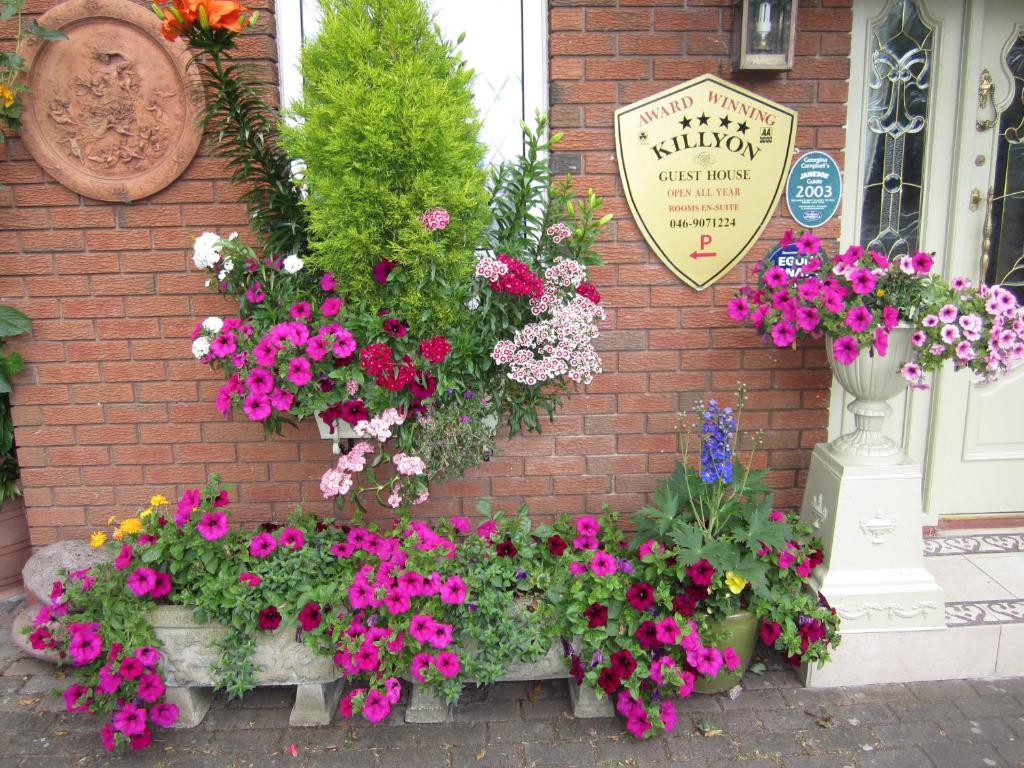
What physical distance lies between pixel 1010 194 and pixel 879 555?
5.57 feet

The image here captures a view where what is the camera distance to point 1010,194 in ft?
10.5

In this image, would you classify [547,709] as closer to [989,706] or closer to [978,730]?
[978,730]

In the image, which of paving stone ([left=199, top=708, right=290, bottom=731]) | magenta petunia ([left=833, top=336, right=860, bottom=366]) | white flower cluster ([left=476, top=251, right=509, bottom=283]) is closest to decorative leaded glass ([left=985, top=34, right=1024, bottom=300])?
magenta petunia ([left=833, top=336, right=860, bottom=366])

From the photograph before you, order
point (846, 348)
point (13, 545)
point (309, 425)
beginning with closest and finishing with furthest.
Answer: point (846, 348), point (309, 425), point (13, 545)

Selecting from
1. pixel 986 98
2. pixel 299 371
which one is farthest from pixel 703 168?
pixel 299 371

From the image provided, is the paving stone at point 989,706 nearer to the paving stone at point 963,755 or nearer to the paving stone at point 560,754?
the paving stone at point 963,755

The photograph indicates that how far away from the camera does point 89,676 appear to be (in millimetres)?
2479

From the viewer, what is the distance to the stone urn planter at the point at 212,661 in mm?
2562

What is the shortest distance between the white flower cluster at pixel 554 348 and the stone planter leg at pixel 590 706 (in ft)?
3.55

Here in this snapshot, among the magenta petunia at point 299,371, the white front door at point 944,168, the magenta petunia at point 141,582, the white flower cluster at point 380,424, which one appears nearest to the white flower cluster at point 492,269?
the white flower cluster at point 380,424

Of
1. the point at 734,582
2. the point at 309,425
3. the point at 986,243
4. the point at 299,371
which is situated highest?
the point at 986,243

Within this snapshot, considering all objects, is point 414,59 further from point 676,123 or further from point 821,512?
point 821,512

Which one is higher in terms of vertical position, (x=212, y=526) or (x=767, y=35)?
(x=767, y=35)

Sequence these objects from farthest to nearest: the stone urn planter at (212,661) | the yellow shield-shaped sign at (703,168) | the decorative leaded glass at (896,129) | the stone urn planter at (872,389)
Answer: the decorative leaded glass at (896,129) → the yellow shield-shaped sign at (703,168) → the stone urn planter at (872,389) → the stone urn planter at (212,661)
